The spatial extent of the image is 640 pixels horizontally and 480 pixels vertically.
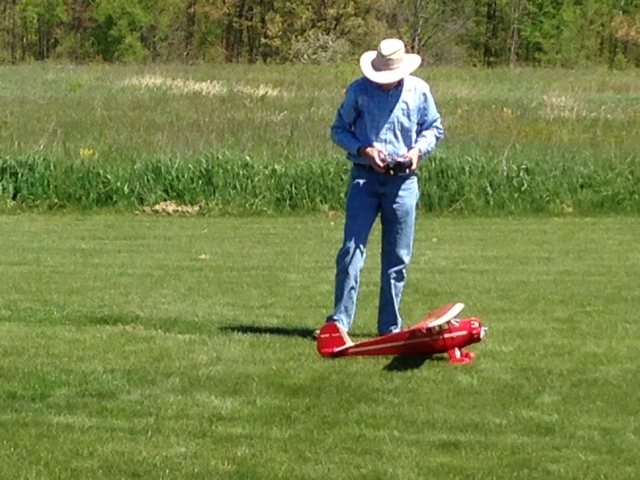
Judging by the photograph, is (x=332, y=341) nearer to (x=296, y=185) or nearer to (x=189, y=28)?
(x=296, y=185)

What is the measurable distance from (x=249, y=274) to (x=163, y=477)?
5.98 metres

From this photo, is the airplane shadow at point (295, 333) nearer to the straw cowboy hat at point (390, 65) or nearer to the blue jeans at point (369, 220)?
the blue jeans at point (369, 220)

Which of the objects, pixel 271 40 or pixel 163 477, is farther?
pixel 271 40

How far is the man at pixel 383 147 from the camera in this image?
24.1 ft

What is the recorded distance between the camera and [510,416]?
592 cm

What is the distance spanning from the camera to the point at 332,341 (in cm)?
723

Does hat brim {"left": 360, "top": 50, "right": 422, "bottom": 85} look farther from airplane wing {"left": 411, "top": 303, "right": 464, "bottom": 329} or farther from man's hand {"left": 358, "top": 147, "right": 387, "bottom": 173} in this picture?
airplane wing {"left": 411, "top": 303, "right": 464, "bottom": 329}

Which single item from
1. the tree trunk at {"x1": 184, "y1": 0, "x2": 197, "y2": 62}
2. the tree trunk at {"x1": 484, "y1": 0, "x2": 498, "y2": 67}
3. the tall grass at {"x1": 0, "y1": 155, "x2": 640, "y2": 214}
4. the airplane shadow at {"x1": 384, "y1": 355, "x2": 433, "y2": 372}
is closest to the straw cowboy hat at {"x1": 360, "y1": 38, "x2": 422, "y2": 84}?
the airplane shadow at {"x1": 384, "y1": 355, "x2": 433, "y2": 372}

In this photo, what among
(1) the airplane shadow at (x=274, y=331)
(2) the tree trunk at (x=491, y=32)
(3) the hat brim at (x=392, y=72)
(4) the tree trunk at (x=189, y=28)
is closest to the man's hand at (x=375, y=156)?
(3) the hat brim at (x=392, y=72)

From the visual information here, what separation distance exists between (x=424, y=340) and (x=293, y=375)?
0.81m

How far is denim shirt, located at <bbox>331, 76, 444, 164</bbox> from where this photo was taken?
7.41m

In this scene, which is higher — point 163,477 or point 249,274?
point 163,477

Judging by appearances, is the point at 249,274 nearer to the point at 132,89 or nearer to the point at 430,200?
the point at 430,200

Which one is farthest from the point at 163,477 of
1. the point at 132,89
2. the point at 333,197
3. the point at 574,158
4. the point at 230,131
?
the point at 132,89
